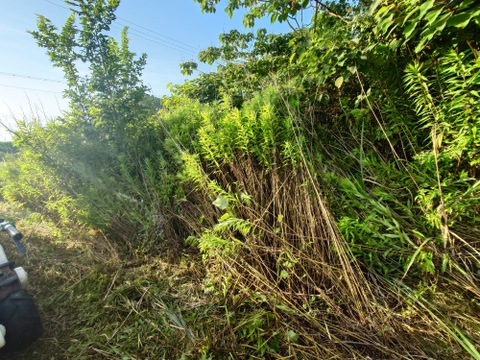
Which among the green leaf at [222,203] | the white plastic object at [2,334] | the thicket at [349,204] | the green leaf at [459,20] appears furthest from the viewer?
the green leaf at [222,203]

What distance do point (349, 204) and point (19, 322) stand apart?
2.29m

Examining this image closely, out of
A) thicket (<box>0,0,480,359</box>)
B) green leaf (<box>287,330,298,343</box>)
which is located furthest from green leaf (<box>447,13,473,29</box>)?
green leaf (<box>287,330,298,343</box>)

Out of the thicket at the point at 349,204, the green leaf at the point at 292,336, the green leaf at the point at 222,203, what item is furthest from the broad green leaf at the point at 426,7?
the green leaf at the point at 292,336

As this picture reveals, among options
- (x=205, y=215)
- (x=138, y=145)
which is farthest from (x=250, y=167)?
(x=138, y=145)

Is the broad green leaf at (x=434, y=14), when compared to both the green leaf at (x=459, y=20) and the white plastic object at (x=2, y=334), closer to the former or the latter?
the green leaf at (x=459, y=20)

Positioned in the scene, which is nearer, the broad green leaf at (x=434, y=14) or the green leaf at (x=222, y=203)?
the broad green leaf at (x=434, y=14)

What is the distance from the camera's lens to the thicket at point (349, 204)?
3.30 ft

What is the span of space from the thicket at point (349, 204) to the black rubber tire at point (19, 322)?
77 centimetres

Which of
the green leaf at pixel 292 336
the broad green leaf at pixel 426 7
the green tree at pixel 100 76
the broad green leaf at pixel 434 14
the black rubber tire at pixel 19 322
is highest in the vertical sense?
the green tree at pixel 100 76

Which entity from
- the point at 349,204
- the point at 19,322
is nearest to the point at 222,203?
the point at 349,204

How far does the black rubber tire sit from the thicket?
0.77 metres

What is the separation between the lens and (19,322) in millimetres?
1388

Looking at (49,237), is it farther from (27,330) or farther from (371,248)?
(371,248)

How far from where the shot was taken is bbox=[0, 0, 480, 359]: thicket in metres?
1.01
